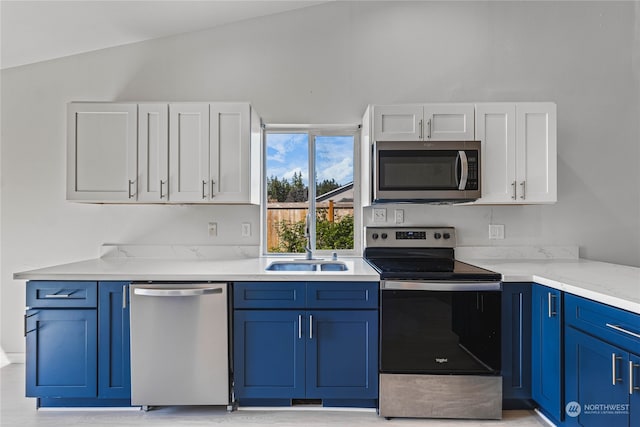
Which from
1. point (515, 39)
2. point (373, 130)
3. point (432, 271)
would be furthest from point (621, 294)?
point (515, 39)

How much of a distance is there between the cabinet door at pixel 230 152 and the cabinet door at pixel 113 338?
797 mm

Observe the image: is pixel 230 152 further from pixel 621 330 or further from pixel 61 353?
pixel 621 330

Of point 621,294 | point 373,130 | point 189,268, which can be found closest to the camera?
point 621,294

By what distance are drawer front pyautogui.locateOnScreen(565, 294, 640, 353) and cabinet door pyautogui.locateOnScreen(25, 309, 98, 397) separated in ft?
8.05

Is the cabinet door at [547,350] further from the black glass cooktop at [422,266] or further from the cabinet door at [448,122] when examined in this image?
the cabinet door at [448,122]

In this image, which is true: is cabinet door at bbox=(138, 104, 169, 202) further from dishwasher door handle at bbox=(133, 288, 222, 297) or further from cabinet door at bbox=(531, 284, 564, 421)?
cabinet door at bbox=(531, 284, 564, 421)

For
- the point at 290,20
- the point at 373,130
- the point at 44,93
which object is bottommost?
the point at 373,130

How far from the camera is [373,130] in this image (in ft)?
7.79

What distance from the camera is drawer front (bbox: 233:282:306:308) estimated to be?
2.04 metres

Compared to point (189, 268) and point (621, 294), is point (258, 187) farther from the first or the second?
point (621, 294)

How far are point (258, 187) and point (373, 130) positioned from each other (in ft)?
3.08

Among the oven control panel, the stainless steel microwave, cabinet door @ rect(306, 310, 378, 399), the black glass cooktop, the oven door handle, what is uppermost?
the stainless steel microwave

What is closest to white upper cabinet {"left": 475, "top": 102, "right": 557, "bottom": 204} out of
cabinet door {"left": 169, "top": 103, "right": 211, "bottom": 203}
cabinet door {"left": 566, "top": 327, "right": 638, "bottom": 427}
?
cabinet door {"left": 566, "top": 327, "right": 638, "bottom": 427}

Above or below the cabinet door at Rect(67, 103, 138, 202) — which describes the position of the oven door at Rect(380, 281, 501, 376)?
below
